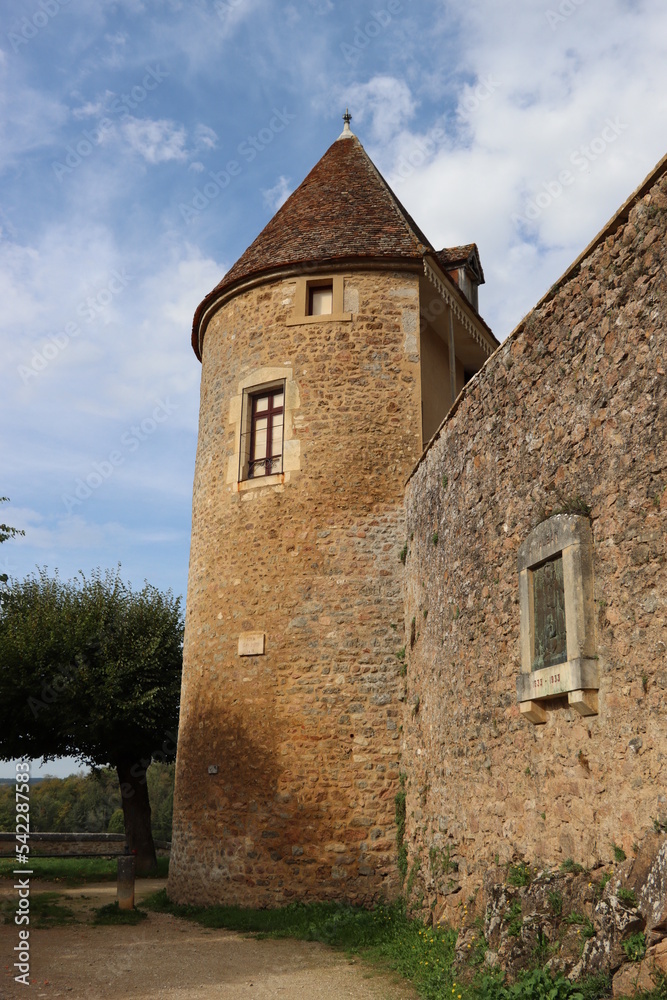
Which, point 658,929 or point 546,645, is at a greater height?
point 546,645

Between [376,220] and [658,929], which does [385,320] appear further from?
[658,929]

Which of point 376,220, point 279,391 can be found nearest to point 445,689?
point 279,391

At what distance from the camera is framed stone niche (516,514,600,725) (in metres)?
5.06

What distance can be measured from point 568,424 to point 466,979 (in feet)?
12.4

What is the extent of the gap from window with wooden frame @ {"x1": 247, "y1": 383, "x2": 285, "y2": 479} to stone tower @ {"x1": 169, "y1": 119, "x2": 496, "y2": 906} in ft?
0.09

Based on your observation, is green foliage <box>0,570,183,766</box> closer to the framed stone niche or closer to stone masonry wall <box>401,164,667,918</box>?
stone masonry wall <box>401,164,667,918</box>

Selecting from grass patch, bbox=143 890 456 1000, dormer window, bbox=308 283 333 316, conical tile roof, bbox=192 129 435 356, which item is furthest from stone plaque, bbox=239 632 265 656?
conical tile roof, bbox=192 129 435 356

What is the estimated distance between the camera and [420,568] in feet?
30.0

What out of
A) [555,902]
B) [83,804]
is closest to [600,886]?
[555,902]

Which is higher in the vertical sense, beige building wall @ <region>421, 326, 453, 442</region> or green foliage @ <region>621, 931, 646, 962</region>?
beige building wall @ <region>421, 326, 453, 442</region>

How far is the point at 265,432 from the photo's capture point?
1130 centimetres

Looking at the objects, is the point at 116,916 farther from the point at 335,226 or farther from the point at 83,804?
the point at 83,804

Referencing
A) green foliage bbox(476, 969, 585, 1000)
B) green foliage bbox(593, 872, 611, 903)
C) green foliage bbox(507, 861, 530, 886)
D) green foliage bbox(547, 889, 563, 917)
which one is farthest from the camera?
green foliage bbox(507, 861, 530, 886)

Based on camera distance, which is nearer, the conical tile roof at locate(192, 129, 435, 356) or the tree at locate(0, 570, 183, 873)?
the conical tile roof at locate(192, 129, 435, 356)
